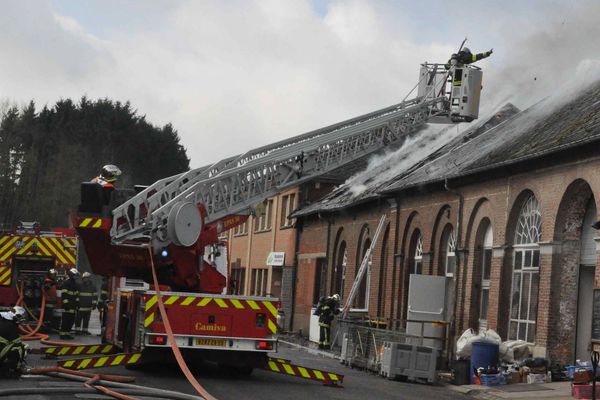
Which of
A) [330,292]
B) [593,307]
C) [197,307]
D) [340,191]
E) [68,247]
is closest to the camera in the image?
[197,307]

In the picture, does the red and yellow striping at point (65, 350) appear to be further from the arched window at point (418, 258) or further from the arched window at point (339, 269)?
the arched window at point (339, 269)

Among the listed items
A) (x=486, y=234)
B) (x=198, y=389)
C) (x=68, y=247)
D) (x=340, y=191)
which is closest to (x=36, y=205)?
(x=340, y=191)

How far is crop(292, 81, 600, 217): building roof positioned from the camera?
2341cm

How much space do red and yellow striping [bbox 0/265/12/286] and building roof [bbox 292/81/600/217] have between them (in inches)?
458

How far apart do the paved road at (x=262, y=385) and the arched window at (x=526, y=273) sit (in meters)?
3.76

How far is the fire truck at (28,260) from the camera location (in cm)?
2744

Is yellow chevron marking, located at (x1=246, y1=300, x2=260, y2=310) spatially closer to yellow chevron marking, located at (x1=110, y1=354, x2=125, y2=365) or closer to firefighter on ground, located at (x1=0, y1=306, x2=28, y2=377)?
yellow chevron marking, located at (x1=110, y1=354, x2=125, y2=365)

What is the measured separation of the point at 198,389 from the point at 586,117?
1284cm

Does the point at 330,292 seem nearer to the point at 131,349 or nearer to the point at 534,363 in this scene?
the point at 534,363

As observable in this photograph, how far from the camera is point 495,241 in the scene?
83.7 ft

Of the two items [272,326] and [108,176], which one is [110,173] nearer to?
[108,176]

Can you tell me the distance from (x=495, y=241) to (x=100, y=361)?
12.2 metres

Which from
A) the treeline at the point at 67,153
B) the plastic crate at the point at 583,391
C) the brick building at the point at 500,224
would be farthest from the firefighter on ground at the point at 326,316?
the treeline at the point at 67,153

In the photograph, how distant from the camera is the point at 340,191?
1768 inches
